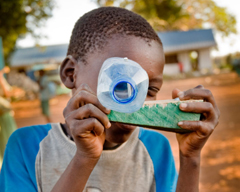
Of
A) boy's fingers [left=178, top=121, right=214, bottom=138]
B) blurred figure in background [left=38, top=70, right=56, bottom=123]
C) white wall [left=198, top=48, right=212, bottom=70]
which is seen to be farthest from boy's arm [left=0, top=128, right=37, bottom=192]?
white wall [left=198, top=48, right=212, bottom=70]

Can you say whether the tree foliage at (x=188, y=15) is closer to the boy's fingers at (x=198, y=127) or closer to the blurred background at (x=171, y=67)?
the blurred background at (x=171, y=67)

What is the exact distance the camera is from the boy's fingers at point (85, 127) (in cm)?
89

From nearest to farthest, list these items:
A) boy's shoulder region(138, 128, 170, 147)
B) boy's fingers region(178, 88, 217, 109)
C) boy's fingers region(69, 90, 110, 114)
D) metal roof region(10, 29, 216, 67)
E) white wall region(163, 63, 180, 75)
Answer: boy's fingers region(69, 90, 110, 114), boy's fingers region(178, 88, 217, 109), boy's shoulder region(138, 128, 170, 147), metal roof region(10, 29, 216, 67), white wall region(163, 63, 180, 75)

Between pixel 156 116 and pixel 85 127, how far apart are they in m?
0.25

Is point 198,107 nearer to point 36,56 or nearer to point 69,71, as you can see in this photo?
point 69,71

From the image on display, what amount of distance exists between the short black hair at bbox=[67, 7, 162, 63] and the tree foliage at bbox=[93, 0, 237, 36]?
75.8ft

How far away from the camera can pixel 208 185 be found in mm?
3768

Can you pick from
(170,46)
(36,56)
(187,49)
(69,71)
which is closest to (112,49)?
(69,71)

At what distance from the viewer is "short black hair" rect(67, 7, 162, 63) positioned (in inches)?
48.4

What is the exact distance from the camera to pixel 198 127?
998 mm

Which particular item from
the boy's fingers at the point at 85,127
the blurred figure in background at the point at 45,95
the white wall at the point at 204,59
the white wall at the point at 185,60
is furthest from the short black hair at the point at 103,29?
the white wall at the point at 204,59

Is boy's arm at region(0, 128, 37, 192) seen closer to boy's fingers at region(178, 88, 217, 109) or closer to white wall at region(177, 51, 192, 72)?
boy's fingers at region(178, 88, 217, 109)

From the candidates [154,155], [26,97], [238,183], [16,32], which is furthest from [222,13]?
[154,155]

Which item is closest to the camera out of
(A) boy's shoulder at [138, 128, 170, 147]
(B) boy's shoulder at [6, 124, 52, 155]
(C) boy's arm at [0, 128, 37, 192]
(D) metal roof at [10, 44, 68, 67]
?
(C) boy's arm at [0, 128, 37, 192]
